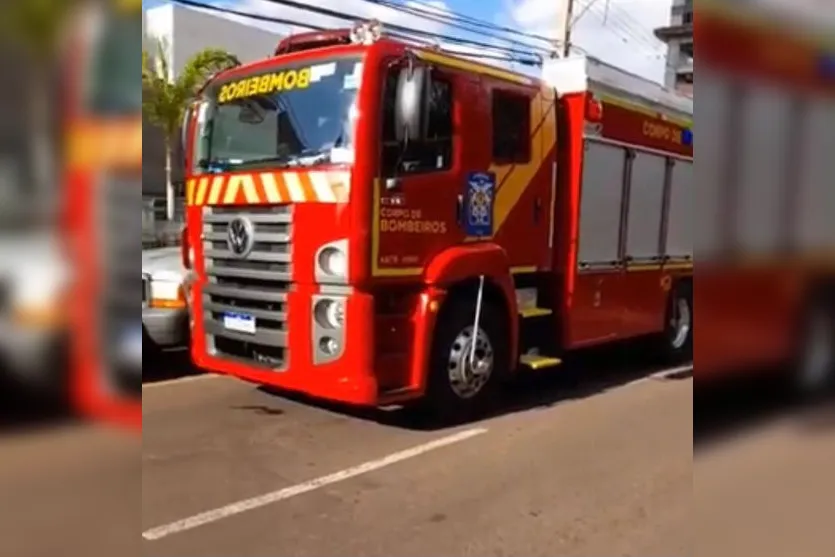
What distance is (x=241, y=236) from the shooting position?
16.7 feet

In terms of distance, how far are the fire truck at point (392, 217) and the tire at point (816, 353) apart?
116 inches

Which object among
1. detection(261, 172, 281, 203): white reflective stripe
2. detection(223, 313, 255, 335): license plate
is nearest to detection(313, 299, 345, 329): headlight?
detection(223, 313, 255, 335): license plate

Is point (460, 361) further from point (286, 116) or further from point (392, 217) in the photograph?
point (286, 116)

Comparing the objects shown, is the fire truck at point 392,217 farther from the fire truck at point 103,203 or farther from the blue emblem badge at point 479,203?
the fire truck at point 103,203

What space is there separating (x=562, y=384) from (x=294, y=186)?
3.11m

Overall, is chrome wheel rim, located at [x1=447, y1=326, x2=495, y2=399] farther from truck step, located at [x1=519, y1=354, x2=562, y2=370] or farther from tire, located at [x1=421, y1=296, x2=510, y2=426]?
truck step, located at [x1=519, y1=354, x2=562, y2=370]

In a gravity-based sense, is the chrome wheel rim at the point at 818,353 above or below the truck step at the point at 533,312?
above

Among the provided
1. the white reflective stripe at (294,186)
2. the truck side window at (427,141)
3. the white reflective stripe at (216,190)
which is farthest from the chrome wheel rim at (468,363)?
the white reflective stripe at (216,190)

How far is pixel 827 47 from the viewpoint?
51.1 inches

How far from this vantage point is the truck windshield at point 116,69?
1.08 metres

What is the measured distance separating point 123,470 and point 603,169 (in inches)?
228

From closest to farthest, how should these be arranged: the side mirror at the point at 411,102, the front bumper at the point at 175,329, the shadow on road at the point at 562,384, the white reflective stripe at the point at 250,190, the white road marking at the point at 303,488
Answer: the white road marking at the point at 303,488, the side mirror at the point at 411,102, the white reflective stripe at the point at 250,190, the front bumper at the point at 175,329, the shadow on road at the point at 562,384

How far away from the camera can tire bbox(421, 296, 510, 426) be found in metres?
5.28

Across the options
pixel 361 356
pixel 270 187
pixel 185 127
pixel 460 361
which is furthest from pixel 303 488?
pixel 185 127
